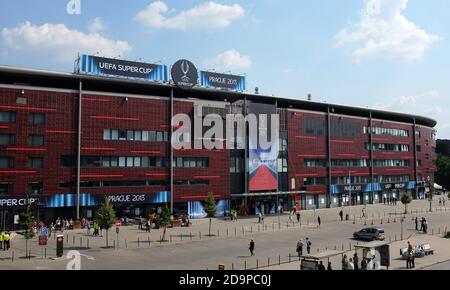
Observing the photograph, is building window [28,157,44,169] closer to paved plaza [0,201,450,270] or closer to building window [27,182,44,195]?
building window [27,182,44,195]

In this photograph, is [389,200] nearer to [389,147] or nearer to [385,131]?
[389,147]

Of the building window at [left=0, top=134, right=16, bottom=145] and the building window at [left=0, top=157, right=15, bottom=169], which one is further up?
the building window at [left=0, top=134, right=16, bottom=145]

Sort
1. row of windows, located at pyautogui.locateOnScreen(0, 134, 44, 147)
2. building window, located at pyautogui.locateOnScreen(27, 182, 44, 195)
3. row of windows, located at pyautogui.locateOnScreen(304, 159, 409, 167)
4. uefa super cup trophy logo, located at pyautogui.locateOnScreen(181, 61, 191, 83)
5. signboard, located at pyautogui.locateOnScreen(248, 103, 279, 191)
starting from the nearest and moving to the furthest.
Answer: row of windows, located at pyautogui.locateOnScreen(0, 134, 44, 147)
building window, located at pyautogui.locateOnScreen(27, 182, 44, 195)
uefa super cup trophy logo, located at pyautogui.locateOnScreen(181, 61, 191, 83)
signboard, located at pyautogui.locateOnScreen(248, 103, 279, 191)
row of windows, located at pyautogui.locateOnScreen(304, 159, 409, 167)

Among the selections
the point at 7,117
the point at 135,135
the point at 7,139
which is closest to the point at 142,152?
the point at 135,135

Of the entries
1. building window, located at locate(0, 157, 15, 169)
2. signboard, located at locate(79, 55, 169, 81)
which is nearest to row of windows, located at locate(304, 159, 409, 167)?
signboard, located at locate(79, 55, 169, 81)

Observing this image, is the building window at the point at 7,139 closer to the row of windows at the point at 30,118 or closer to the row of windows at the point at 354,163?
the row of windows at the point at 30,118

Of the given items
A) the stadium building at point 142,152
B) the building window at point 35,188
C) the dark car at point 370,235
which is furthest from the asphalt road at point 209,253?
the building window at point 35,188

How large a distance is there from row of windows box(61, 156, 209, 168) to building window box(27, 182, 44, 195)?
3.96 m

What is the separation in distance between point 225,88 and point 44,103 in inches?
1197

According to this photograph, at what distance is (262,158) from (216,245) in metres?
36.3

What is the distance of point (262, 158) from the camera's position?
275ft

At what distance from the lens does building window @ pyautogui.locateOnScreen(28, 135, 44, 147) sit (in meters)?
62.4

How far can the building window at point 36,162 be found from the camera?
62.3m
